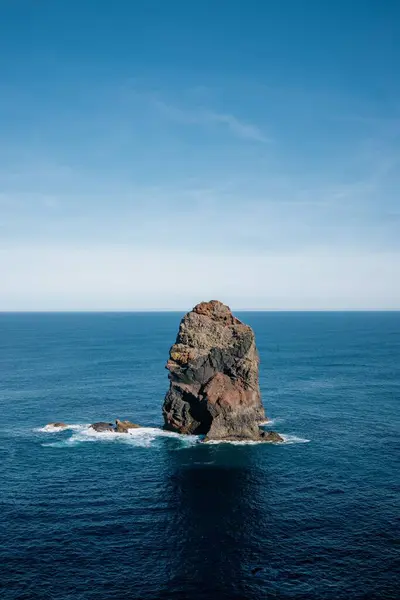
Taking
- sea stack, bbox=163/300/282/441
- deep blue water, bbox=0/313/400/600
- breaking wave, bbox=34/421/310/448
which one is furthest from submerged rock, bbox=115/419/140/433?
sea stack, bbox=163/300/282/441

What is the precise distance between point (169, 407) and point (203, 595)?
193 feet

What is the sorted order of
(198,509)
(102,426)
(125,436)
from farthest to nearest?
(102,426)
(125,436)
(198,509)

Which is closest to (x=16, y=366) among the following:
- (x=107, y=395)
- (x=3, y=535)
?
(x=107, y=395)

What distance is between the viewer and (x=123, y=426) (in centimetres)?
10831

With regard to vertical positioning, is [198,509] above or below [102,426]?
below

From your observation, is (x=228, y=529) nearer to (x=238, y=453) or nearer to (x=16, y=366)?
(x=238, y=453)

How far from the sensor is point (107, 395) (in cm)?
14288

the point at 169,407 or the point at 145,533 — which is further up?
the point at 169,407

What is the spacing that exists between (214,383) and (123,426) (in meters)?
22.9

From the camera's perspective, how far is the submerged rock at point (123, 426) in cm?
10694

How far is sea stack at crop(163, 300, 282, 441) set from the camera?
332ft

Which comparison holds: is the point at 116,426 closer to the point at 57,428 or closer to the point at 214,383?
the point at 57,428

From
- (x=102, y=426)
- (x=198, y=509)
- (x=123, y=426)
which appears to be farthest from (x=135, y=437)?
(x=198, y=509)

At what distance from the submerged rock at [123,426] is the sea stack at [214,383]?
7.69 meters
